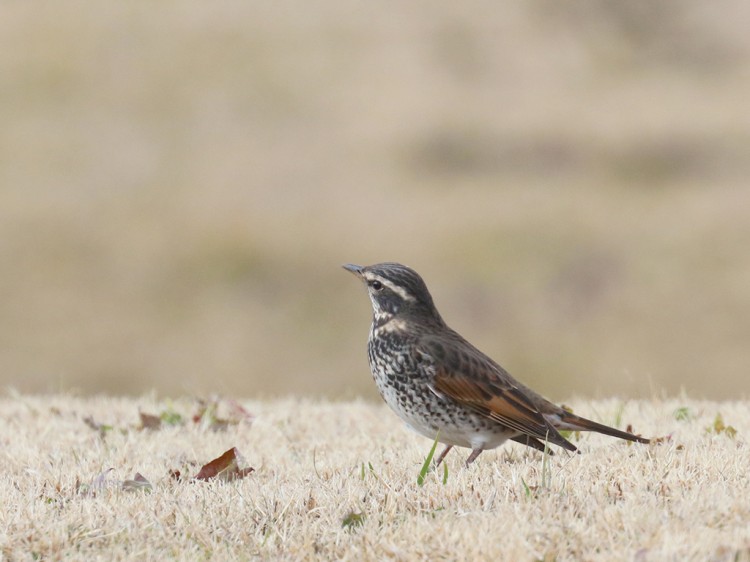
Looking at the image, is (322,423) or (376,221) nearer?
(322,423)

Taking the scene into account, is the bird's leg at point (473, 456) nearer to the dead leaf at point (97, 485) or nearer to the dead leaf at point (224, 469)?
the dead leaf at point (224, 469)

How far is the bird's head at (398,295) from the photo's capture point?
22.1 feet

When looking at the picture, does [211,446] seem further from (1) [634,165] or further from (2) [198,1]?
(2) [198,1]

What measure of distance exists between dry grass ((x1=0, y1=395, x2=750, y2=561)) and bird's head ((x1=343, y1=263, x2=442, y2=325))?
0.83m

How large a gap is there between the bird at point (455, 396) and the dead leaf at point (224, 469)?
933 millimetres

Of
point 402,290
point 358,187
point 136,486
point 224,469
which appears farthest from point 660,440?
point 358,187

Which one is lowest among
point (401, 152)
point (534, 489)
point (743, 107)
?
point (534, 489)

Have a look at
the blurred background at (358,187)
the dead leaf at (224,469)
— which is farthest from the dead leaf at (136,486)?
the blurred background at (358,187)

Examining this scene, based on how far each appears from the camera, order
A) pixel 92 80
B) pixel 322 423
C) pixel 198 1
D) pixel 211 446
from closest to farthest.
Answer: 1. pixel 211 446
2. pixel 322 423
3. pixel 92 80
4. pixel 198 1

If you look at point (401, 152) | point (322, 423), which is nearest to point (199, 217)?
point (401, 152)

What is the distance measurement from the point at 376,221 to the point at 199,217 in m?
5.22

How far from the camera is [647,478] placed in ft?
17.1

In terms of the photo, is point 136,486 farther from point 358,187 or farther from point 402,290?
point 358,187

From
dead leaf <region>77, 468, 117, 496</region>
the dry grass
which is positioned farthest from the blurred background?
dead leaf <region>77, 468, 117, 496</region>
